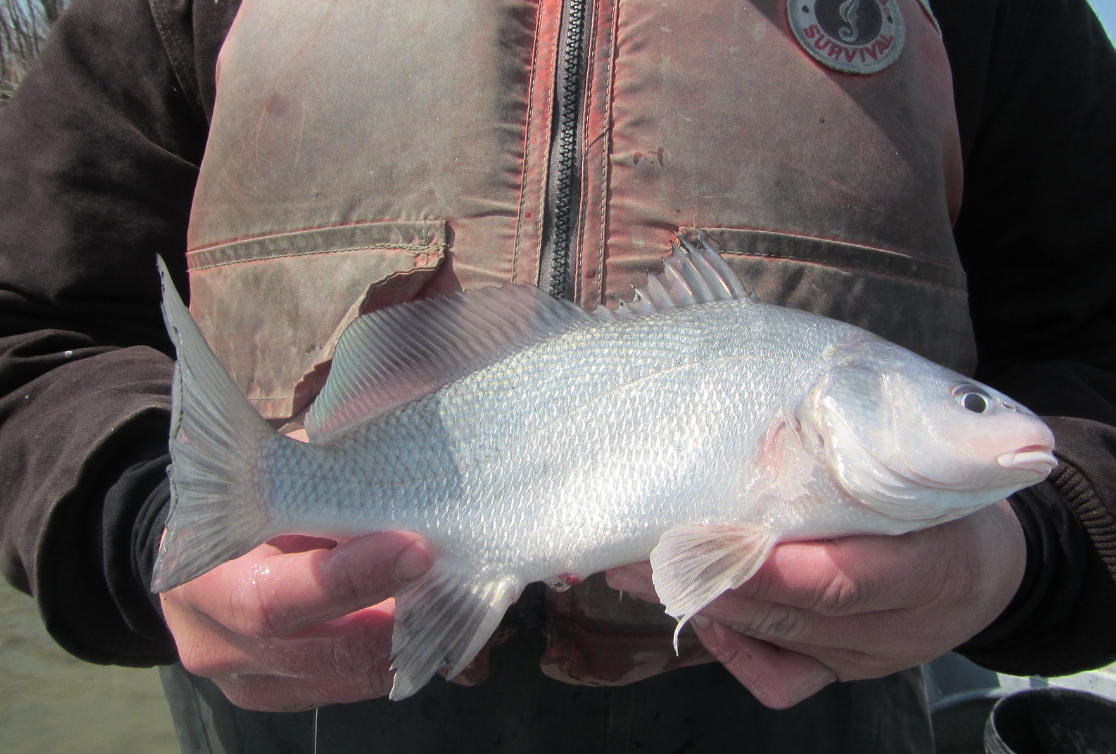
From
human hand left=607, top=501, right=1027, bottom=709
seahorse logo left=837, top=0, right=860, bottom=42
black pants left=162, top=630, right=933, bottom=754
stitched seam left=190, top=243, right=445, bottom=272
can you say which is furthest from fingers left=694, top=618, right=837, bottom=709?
seahorse logo left=837, top=0, right=860, bottom=42

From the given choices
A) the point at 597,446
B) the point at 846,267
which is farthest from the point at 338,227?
the point at 846,267

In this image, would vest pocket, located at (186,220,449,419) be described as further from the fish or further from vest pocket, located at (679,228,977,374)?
vest pocket, located at (679,228,977,374)

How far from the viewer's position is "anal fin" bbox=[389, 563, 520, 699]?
1.14 m

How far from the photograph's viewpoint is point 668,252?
55.0 inches

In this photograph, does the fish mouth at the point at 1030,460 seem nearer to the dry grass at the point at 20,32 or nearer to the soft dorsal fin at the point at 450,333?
the soft dorsal fin at the point at 450,333

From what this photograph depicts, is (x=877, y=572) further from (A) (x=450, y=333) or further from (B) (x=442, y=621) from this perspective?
(A) (x=450, y=333)

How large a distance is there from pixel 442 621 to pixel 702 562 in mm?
457

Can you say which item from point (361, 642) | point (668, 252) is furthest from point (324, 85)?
point (361, 642)

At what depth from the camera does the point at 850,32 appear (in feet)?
5.03

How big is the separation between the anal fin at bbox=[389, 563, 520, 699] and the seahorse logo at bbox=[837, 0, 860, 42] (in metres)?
1.38

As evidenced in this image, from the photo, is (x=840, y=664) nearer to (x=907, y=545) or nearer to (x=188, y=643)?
(x=907, y=545)

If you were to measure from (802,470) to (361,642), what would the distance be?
33.4 inches

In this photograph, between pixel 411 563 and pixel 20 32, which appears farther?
pixel 20 32

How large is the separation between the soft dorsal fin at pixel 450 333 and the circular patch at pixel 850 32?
604 mm
